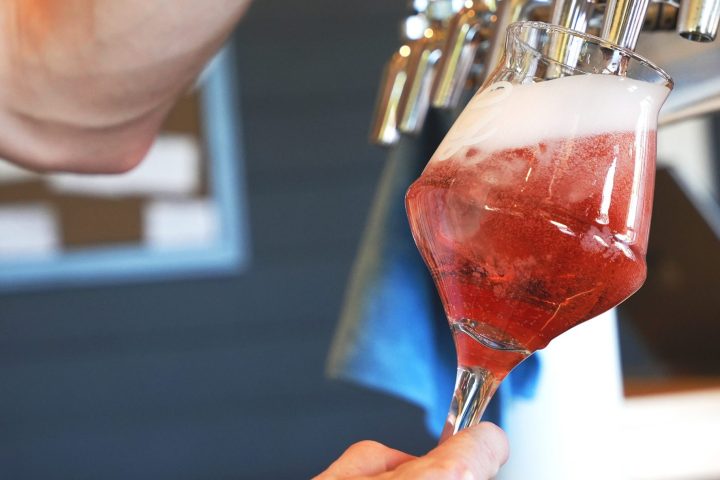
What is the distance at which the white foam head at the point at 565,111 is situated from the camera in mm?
420

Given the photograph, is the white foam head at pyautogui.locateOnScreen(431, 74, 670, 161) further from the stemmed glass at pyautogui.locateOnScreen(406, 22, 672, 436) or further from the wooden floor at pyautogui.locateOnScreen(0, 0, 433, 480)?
the wooden floor at pyautogui.locateOnScreen(0, 0, 433, 480)

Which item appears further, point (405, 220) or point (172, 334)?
point (172, 334)

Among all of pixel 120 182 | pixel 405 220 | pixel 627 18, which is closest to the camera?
pixel 627 18

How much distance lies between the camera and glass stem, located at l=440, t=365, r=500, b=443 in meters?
0.45

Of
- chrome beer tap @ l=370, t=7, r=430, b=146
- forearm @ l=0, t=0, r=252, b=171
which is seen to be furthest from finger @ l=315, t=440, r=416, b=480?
forearm @ l=0, t=0, r=252, b=171

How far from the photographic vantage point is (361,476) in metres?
0.49

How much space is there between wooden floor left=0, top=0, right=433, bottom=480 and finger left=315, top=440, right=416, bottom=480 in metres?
2.03

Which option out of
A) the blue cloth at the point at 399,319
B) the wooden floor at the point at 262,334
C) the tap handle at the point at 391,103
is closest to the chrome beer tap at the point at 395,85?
the tap handle at the point at 391,103

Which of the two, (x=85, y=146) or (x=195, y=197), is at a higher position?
(x=85, y=146)

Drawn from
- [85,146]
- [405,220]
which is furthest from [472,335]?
[85,146]

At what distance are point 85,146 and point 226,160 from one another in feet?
5.19

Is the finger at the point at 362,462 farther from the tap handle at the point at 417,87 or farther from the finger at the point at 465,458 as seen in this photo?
the tap handle at the point at 417,87

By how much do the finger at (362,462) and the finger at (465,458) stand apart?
0.22 ft

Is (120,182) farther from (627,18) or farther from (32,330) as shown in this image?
(627,18)
